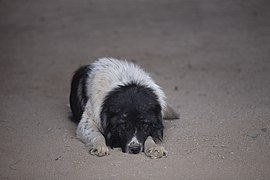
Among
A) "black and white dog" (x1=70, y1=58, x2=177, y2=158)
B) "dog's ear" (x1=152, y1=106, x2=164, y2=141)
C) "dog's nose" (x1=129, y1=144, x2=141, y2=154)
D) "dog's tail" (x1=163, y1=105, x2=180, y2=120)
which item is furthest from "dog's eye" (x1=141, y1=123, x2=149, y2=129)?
"dog's tail" (x1=163, y1=105, x2=180, y2=120)

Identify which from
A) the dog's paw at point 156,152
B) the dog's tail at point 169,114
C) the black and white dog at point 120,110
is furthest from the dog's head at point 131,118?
the dog's tail at point 169,114

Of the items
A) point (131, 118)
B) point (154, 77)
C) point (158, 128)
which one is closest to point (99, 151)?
point (131, 118)

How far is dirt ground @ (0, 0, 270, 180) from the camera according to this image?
219 inches

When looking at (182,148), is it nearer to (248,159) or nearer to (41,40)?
(248,159)

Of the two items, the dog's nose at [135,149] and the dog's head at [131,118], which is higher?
the dog's head at [131,118]

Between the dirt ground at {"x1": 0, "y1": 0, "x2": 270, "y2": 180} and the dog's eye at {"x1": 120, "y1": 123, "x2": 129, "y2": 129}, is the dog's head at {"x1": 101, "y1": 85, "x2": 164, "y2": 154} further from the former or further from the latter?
the dirt ground at {"x1": 0, "y1": 0, "x2": 270, "y2": 180}

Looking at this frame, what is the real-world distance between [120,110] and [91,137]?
21.8 inches

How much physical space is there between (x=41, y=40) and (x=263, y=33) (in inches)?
203

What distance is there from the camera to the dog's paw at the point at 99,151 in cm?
584

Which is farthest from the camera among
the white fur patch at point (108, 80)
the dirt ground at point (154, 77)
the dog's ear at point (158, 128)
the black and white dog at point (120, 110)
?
the white fur patch at point (108, 80)

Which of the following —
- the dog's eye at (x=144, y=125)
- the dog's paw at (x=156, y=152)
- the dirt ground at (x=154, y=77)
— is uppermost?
the dog's eye at (x=144, y=125)

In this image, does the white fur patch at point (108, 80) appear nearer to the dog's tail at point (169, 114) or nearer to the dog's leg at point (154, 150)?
the dog's tail at point (169, 114)

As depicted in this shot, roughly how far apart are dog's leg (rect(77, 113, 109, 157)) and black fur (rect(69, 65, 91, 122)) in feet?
0.98

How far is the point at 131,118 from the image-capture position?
5.94m
